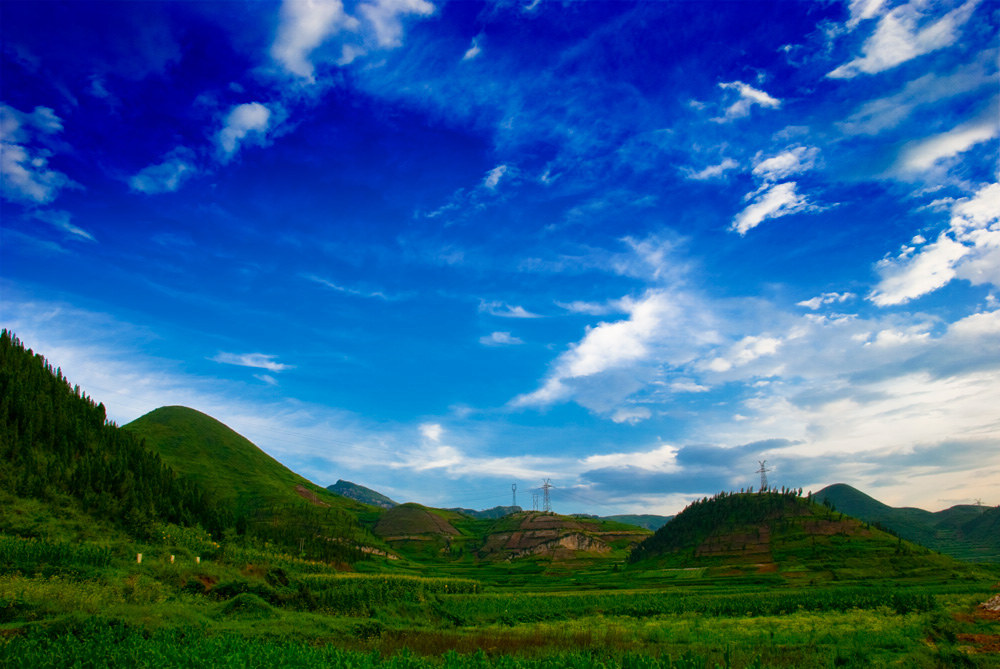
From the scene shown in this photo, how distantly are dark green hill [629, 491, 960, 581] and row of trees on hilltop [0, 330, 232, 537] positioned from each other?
96768mm

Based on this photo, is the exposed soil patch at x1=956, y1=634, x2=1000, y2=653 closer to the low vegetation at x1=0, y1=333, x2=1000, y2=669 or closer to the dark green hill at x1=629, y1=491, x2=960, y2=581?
the low vegetation at x1=0, y1=333, x2=1000, y2=669

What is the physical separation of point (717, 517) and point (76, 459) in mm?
136049

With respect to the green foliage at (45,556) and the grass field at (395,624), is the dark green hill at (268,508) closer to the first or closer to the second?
the grass field at (395,624)

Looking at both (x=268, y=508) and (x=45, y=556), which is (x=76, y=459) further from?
(x=268, y=508)

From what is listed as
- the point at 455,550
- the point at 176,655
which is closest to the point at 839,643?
the point at 176,655

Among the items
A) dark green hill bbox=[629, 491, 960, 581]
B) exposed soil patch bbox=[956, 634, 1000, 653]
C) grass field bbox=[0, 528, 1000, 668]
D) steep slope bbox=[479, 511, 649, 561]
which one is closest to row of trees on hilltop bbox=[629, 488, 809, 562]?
dark green hill bbox=[629, 491, 960, 581]

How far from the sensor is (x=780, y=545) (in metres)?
117

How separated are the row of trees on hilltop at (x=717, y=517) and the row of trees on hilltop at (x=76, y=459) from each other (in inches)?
4200

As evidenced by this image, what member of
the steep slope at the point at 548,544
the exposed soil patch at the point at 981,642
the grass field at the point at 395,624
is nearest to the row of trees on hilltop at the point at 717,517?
the steep slope at the point at 548,544

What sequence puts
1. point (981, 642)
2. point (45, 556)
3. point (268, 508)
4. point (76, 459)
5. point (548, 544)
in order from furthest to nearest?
point (548, 544)
point (268, 508)
point (76, 459)
point (45, 556)
point (981, 642)

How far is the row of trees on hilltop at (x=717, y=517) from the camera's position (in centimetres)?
13438

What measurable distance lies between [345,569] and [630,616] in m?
76.0

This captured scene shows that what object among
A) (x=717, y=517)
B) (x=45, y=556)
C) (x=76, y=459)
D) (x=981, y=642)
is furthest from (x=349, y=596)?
(x=717, y=517)

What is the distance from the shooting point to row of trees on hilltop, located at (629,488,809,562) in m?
134
